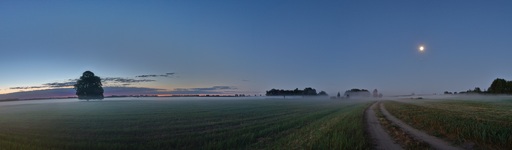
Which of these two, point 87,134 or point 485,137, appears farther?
point 87,134

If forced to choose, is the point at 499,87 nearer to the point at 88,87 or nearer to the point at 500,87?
the point at 500,87

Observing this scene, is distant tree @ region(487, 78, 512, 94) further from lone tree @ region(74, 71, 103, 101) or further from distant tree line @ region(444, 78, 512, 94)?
lone tree @ region(74, 71, 103, 101)

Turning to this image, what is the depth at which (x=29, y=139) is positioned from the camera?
23453 mm

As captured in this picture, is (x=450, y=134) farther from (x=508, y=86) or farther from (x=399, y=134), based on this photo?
(x=508, y=86)

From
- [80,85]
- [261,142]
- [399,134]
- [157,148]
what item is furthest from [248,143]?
[80,85]

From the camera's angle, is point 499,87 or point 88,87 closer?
point 88,87

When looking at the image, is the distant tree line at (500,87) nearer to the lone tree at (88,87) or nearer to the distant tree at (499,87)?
the distant tree at (499,87)

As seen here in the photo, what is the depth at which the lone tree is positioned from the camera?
4134 inches

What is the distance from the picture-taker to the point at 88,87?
4200 inches

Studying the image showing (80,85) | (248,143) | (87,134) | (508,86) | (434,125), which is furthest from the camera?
(508,86)

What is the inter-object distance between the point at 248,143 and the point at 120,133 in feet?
37.9

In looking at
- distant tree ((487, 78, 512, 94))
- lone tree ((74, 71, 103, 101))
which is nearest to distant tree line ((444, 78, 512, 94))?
distant tree ((487, 78, 512, 94))

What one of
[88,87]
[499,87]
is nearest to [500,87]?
[499,87]

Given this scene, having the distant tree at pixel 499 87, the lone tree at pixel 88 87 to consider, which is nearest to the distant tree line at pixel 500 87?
the distant tree at pixel 499 87
